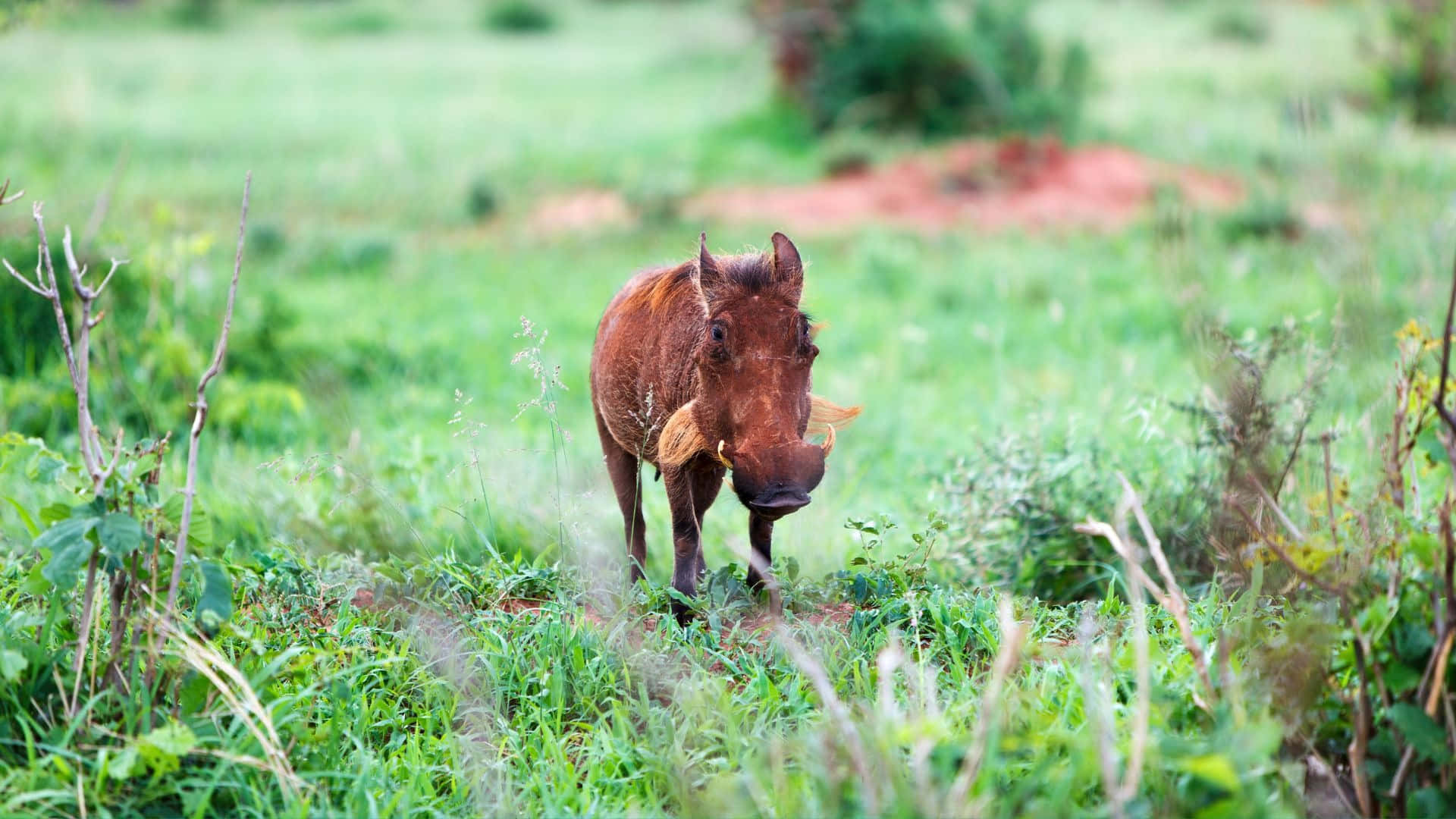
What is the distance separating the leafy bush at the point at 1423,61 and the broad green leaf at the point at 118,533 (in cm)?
1440

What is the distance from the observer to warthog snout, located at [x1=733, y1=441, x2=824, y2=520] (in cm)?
307

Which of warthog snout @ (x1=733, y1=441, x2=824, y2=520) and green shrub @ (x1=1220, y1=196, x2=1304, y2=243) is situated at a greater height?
warthog snout @ (x1=733, y1=441, x2=824, y2=520)

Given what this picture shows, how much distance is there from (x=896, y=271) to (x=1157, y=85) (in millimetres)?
8426

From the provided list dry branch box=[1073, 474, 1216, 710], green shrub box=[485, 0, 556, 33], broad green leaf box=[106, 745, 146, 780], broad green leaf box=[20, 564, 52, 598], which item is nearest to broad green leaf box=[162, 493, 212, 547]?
broad green leaf box=[20, 564, 52, 598]

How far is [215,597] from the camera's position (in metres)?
2.89

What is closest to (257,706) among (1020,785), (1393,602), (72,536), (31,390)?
(72,536)

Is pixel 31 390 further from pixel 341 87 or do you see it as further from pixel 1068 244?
pixel 341 87

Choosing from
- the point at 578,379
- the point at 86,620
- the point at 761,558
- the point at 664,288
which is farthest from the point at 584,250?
the point at 86,620

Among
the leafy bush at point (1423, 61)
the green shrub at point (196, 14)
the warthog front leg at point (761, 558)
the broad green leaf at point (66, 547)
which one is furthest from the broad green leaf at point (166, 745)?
the green shrub at point (196, 14)

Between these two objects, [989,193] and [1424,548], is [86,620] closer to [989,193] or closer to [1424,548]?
[1424,548]

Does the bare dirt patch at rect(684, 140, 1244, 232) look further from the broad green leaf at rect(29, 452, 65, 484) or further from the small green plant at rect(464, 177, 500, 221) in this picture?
the broad green leaf at rect(29, 452, 65, 484)

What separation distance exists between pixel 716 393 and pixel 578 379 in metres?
4.46

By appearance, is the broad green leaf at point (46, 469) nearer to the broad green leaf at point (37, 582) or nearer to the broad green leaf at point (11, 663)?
the broad green leaf at point (37, 582)

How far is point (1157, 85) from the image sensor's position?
54.2 feet
